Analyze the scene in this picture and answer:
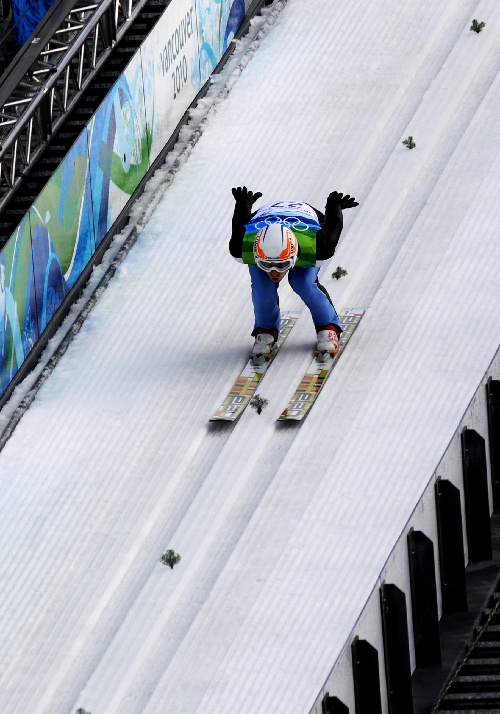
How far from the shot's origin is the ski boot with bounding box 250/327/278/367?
1861 centimetres

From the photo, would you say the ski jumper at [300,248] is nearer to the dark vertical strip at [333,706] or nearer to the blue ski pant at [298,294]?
the blue ski pant at [298,294]

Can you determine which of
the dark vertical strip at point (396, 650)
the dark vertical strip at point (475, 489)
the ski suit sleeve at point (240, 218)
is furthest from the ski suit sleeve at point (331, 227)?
the dark vertical strip at point (396, 650)

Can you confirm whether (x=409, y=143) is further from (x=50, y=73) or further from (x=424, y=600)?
(x=424, y=600)

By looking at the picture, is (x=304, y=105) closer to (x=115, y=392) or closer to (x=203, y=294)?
(x=203, y=294)

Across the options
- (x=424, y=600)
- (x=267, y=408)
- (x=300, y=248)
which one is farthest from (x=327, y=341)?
(x=424, y=600)

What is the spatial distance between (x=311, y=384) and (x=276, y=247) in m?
1.17

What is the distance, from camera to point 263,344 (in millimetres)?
18625

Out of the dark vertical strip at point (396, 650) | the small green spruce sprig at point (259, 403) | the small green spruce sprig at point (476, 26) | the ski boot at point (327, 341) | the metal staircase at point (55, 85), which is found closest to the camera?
the dark vertical strip at point (396, 650)

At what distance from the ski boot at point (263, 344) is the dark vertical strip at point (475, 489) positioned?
1.81 metres

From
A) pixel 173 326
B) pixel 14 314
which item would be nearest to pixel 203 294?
pixel 173 326

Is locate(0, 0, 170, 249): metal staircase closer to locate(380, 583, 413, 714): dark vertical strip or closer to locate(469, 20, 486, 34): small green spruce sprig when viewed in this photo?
locate(469, 20, 486, 34): small green spruce sprig

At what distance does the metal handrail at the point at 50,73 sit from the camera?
2008 centimetres

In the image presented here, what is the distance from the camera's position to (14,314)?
61.5 feet

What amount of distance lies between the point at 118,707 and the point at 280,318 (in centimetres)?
398
